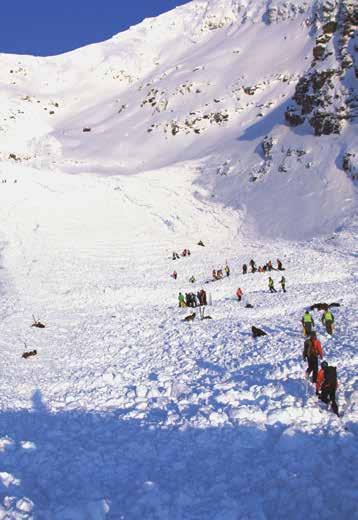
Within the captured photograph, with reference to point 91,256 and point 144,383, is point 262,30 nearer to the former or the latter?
point 91,256

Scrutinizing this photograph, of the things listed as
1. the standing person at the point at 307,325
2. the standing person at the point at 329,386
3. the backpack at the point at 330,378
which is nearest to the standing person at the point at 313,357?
the standing person at the point at 329,386

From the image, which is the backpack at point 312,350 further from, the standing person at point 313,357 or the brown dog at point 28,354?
the brown dog at point 28,354

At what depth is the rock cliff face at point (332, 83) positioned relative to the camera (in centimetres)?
6234

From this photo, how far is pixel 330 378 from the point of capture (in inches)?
381

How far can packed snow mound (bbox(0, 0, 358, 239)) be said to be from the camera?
5866 centimetres

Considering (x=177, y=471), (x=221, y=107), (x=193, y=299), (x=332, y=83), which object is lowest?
(x=177, y=471)

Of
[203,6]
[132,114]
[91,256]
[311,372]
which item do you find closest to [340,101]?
[91,256]

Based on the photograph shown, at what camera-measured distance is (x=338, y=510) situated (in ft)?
22.2

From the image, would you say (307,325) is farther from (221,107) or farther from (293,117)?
(221,107)

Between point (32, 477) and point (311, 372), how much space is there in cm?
720

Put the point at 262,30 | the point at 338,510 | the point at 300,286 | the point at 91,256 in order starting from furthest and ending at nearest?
the point at 262,30
the point at 91,256
the point at 300,286
the point at 338,510

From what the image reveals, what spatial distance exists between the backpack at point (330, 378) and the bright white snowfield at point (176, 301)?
56cm

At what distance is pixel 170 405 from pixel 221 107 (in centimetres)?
8601

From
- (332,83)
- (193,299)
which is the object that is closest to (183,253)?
(193,299)
